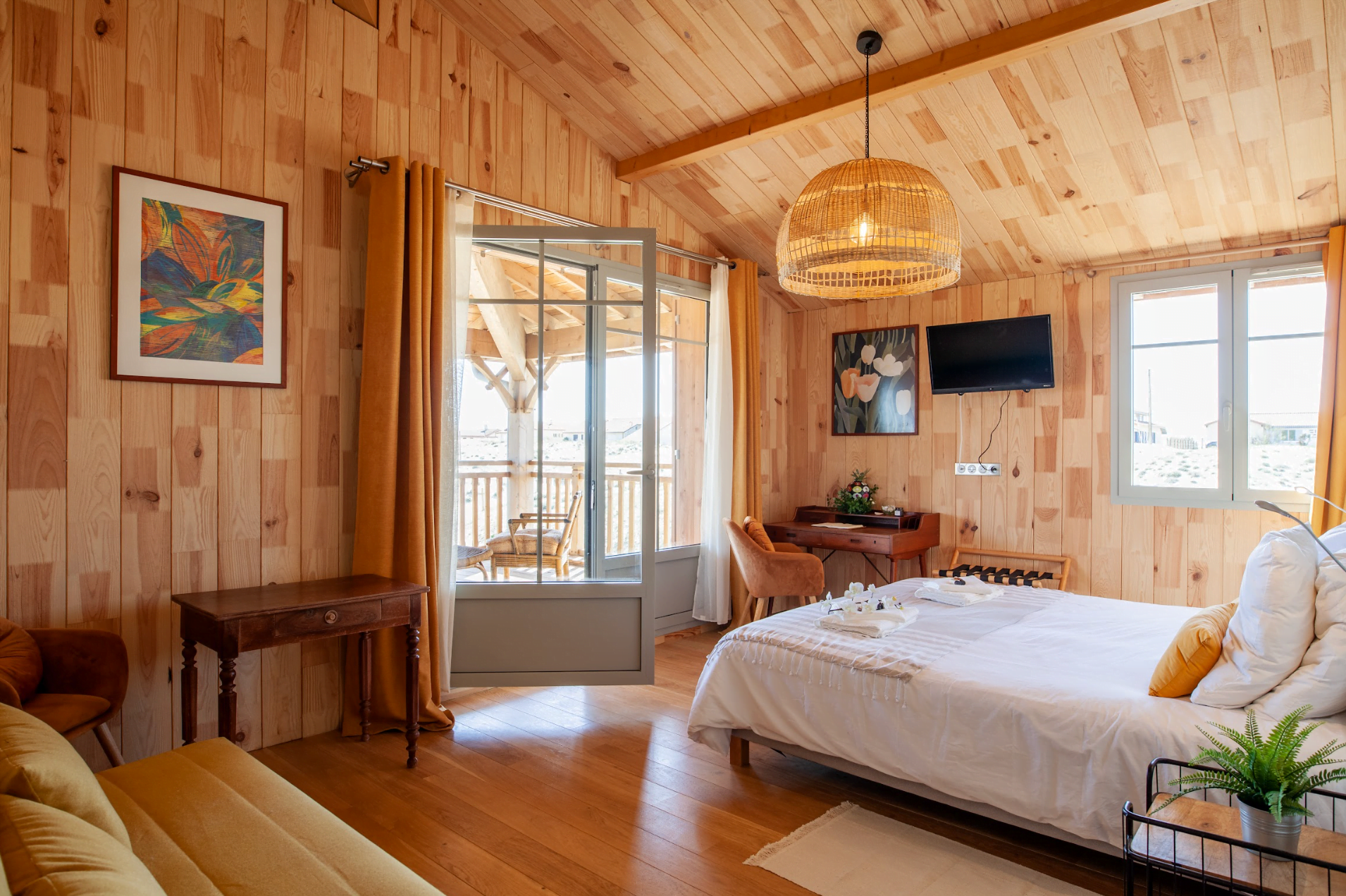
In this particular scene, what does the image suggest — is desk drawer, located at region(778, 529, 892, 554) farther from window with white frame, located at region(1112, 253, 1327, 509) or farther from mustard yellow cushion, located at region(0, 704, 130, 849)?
mustard yellow cushion, located at region(0, 704, 130, 849)

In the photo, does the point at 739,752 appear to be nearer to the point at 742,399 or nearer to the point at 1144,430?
the point at 742,399

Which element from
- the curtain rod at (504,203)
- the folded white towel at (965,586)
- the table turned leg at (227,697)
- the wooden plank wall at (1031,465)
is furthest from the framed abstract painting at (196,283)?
the wooden plank wall at (1031,465)

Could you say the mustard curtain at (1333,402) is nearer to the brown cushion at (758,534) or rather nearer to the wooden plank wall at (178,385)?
the brown cushion at (758,534)

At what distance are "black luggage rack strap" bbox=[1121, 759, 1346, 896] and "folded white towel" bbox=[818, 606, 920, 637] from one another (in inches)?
47.6

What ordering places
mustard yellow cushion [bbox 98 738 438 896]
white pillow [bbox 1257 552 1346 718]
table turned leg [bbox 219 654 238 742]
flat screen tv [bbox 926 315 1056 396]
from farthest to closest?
flat screen tv [bbox 926 315 1056 396] → table turned leg [bbox 219 654 238 742] → white pillow [bbox 1257 552 1346 718] → mustard yellow cushion [bbox 98 738 438 896]

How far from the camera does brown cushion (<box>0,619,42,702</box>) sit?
2.38m

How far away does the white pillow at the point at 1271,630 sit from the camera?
83.5 inches

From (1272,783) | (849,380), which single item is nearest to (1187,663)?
(1272,783)

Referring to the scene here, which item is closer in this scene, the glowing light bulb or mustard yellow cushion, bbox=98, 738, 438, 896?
mustard yellow cushion, bbox=98, 738, 438, 896

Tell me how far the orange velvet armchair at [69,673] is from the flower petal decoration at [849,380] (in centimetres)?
449

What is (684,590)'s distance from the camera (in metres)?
5.23

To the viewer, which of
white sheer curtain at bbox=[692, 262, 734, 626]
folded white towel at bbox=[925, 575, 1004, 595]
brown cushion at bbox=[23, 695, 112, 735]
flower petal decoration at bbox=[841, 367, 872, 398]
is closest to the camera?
brown cushion at bbox=[23, 695, 112, 735]

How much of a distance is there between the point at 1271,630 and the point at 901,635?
1.11 meters

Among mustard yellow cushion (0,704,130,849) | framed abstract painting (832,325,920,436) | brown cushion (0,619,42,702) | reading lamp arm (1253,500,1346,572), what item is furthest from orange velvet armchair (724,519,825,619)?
mustard yellow cushion (0,704,130,849)
